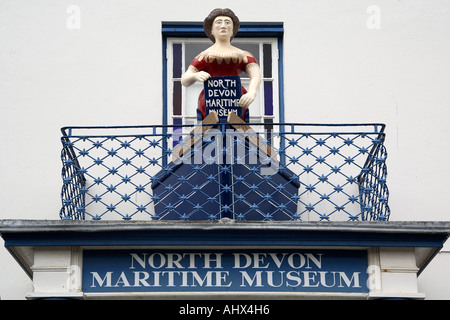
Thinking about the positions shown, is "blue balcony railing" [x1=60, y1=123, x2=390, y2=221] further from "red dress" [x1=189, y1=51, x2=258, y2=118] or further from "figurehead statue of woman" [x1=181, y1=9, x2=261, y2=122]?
"red dress" [x1=189, y1=51, x2=258, y2=118]

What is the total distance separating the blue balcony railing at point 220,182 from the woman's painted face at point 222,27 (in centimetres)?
127

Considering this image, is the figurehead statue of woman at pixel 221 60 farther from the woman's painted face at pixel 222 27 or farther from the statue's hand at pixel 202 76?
the statue's hand at pixel 202 76

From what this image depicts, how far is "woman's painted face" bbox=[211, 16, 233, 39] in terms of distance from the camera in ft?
47.0

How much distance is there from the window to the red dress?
1.32 meters

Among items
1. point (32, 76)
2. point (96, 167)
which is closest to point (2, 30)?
point (32, 76)

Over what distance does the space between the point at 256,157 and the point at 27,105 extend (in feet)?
10.9

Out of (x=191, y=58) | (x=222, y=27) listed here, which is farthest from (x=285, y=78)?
(x=222, y=27)

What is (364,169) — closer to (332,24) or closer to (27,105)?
(332,24)

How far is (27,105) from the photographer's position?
15320mm

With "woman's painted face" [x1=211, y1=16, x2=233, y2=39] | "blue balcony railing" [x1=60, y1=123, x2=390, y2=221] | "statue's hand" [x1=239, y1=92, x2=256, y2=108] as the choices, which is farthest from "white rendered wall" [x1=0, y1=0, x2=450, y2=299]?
"statue's hand" [x1=239, y1=92, x2=256, y2=108]

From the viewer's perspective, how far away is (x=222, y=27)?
1433cm

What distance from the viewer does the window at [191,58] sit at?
15.5 m

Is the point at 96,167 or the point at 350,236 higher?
the point at 96,167

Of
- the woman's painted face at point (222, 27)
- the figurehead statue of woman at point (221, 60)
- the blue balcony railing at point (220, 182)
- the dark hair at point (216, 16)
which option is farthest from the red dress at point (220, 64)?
the blue balcony railing at point (220, 182)
